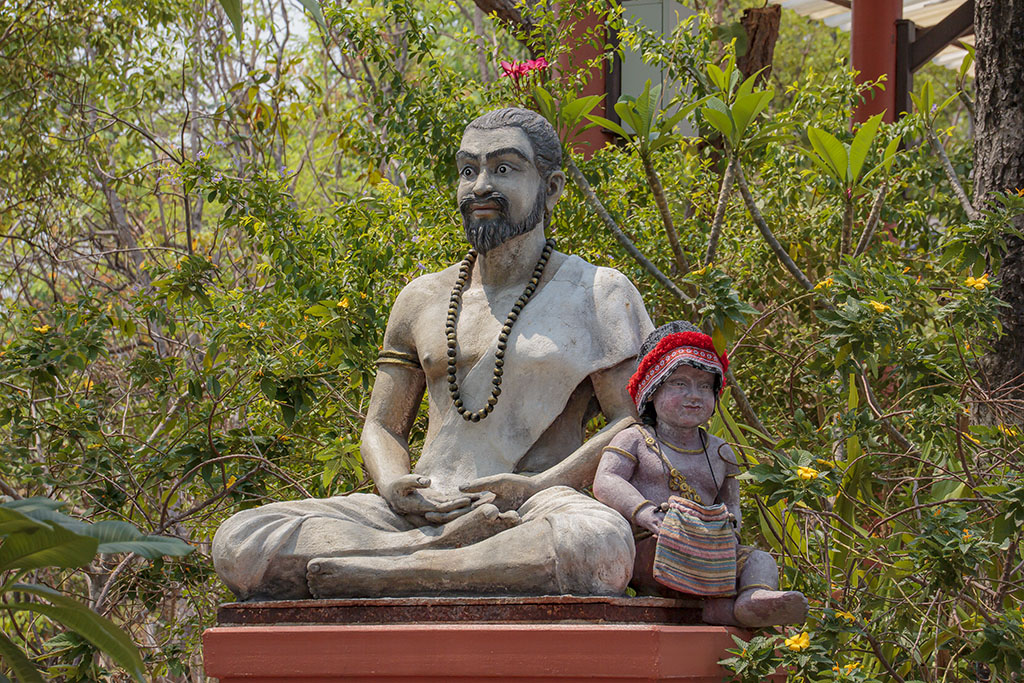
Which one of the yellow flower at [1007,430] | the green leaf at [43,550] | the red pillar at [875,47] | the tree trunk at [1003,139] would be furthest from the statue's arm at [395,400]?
the red pillar at [875,47]

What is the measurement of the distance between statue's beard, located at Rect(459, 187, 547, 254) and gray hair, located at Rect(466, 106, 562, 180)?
153 mm

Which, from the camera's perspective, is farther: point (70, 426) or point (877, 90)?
point (877, 90)

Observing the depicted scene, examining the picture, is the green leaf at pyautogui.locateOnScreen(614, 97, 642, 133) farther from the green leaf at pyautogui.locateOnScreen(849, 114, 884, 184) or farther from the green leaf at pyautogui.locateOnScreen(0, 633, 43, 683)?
the green leaf at pyautogui.locateOnScreen(0, 633, 43, 683)

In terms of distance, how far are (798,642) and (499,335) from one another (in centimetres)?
145

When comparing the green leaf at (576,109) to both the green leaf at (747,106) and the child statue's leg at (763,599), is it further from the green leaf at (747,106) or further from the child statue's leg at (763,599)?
the child statue's leg at (763,599)

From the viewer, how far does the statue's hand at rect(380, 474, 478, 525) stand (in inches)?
169

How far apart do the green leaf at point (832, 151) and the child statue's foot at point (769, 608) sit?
8.64 feet

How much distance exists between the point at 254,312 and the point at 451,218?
1.15 meters

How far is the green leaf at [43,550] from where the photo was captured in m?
2.85

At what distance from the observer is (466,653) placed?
12.8 ft

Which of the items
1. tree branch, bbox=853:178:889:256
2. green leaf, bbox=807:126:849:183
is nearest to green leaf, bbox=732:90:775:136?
green leaf, bbox=807:126:849:183

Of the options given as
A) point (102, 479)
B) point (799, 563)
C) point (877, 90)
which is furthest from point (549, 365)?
point (877, 90)

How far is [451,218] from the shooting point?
662 centimetres

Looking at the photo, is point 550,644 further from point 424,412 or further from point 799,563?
point 424,412
